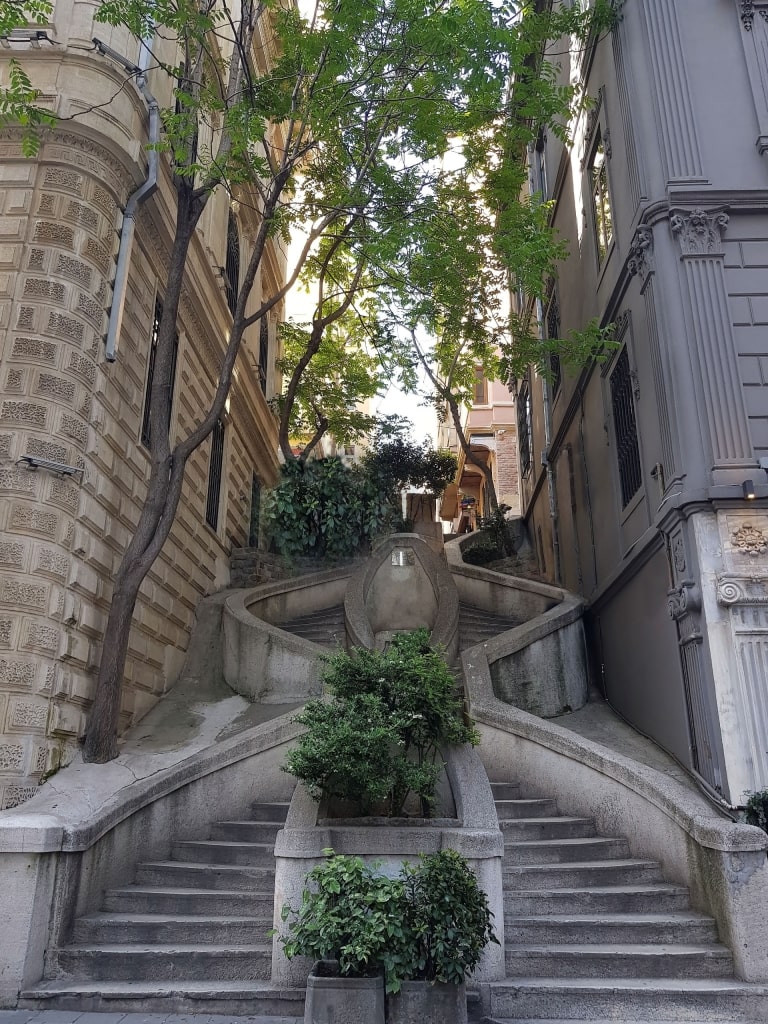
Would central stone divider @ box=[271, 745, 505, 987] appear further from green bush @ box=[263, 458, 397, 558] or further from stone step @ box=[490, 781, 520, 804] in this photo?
green bush @ box=[263, 458, 397, 558]

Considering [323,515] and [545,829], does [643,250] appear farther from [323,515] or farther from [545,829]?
[323,515]

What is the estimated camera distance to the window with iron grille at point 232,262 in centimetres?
1773

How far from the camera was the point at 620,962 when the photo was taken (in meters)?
6.28

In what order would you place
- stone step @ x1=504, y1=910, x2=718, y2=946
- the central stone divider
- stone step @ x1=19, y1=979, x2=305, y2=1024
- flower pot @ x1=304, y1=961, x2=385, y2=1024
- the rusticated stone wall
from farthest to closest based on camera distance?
the rusticated stone wall < stone step @ x1=504, y1=910, x2=718, y2=946 < the central stone divider < stone step @ x1=19, y1=979, x2=305, y2=1024 < flower pot @ x1=304, y1=961, x2=385, y2=1024

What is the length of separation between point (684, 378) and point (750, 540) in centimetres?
207

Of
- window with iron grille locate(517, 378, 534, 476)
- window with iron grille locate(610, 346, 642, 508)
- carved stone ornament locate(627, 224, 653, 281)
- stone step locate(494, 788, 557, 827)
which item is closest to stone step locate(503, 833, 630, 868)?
stone step locate(494, 788, 557, 827)

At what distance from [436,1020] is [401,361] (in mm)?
14756

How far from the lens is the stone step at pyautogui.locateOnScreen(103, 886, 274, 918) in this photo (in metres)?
7.18

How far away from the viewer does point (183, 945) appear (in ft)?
22.1

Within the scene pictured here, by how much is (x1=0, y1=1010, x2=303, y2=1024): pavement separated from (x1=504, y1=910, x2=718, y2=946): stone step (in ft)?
6.48

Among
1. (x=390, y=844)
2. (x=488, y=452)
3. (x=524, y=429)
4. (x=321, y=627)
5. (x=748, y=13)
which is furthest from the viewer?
(x=488, y=452)

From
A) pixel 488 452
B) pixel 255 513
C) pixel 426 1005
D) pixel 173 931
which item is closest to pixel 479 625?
pixel 255 513

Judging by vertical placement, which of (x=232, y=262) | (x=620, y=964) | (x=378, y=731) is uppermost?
(x=232, y=262)

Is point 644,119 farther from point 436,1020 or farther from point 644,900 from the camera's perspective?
point 436,1020
